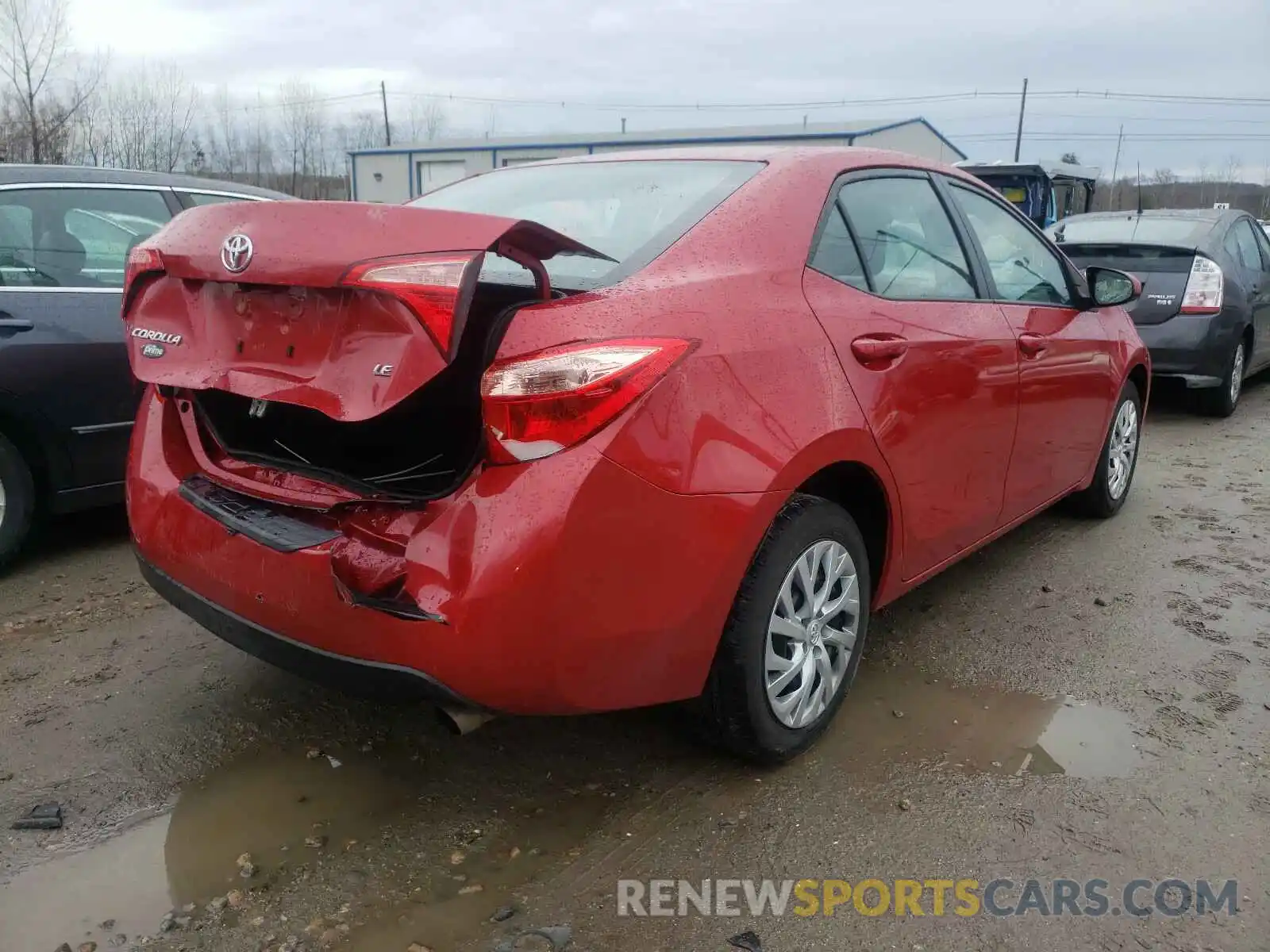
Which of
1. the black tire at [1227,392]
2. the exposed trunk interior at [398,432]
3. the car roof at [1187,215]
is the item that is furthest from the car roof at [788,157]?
the car roof at [1187,215]

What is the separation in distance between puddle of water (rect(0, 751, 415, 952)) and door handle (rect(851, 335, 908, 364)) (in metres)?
1.66

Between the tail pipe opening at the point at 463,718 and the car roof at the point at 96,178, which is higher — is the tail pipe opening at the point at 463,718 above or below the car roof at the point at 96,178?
below

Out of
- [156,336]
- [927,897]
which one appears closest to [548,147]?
[156,336]

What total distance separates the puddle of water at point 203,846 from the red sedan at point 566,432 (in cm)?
46

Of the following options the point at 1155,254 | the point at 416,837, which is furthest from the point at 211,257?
the point at 1155,254

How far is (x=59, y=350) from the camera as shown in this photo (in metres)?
4.04

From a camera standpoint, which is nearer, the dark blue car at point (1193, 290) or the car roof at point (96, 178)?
the car roof at point (96, 178)

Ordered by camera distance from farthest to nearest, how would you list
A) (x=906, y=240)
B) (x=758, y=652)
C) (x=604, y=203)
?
(x=906, y=240) < (x=604, y=203) < (x=758, y=652)

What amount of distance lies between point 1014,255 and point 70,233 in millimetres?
3890

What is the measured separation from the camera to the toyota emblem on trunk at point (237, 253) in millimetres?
2225

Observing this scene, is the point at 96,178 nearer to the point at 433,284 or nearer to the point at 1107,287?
the point at 433,284

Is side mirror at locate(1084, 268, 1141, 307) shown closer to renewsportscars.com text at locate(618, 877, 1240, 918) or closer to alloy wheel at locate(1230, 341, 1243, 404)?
renewsportscars.com text at locate(618, 877, 1240, 918)

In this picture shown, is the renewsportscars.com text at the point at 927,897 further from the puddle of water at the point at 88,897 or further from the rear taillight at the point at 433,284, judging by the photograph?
the rear taillight at the point at 433,284

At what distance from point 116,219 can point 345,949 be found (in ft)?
12.1
